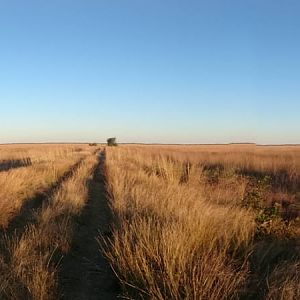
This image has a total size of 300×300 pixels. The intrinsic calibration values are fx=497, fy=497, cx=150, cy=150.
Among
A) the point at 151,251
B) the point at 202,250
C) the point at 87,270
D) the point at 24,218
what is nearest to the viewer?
the point at 151,251

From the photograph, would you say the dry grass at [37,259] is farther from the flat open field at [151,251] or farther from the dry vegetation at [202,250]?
the dry vegetation at [202,250]

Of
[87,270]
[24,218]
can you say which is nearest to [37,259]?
[87,270]

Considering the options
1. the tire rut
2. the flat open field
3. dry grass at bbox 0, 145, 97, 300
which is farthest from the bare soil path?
the tire rut

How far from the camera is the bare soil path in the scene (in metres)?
5.42

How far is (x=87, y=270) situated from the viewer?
20.6 feet

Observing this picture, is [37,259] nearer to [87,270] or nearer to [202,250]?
[87,270]

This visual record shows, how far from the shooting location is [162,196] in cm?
998

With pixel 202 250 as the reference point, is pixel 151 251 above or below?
above

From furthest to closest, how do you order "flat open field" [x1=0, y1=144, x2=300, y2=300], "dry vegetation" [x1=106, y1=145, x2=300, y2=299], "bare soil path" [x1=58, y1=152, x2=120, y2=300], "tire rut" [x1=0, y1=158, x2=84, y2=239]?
"tire rut" [x1=0, y1=158, x2=84, y2=239] < "bare soil path" [x1=58, y1=152, x2=120, y2=300] < "flat open field" [x1=0, y1=144, x2=300, y2=300] < "dry vegetation" [x1=106, y1=145, x2=300, y2=299]

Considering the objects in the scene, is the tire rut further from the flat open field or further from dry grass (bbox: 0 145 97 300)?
dry grass (bbox: 0 145 97 300)

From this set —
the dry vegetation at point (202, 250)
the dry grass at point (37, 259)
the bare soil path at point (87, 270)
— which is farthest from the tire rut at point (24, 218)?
the dry vegetation at point (202, 250)

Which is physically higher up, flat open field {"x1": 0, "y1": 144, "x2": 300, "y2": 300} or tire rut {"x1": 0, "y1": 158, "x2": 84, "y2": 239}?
flat open field {"x1": 0, "y1": 144, "x2": 300, "y2": 300}

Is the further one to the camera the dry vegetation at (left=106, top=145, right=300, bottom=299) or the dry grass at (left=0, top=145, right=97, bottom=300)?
the dry grass at (left=0, top=145, right=97, bottom=300)

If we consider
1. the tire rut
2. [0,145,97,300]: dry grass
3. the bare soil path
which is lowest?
the bare soil path
